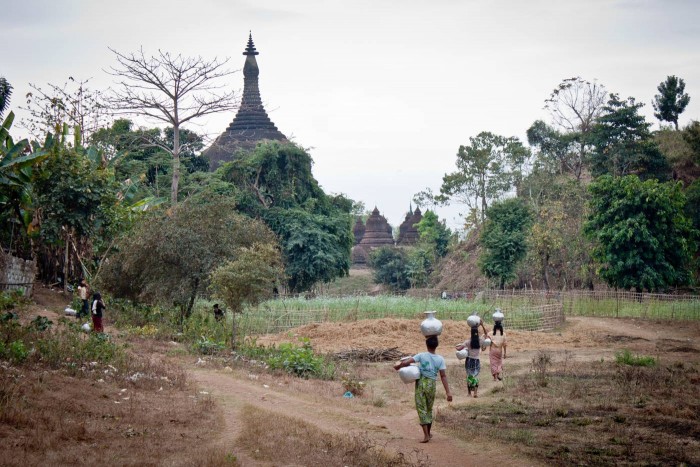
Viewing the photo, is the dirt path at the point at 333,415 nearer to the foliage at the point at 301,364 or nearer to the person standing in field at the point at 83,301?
the foliage at the point at 301,364

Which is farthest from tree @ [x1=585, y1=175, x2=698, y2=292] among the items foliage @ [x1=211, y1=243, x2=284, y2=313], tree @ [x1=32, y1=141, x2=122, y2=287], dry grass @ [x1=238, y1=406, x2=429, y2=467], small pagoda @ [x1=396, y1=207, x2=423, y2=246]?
small pagoda @ [x1=396, y1=207, x2=423, y2=246]

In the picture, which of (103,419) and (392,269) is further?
(392,269)

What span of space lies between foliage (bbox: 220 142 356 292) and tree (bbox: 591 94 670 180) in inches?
554

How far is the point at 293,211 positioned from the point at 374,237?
27849 mm

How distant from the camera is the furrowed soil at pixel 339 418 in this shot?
8.55m

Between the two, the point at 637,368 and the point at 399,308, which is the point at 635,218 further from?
the point at 637,368

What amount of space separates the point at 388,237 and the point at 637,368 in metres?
51.3

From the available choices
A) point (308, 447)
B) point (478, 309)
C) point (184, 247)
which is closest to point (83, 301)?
point (184, 247)

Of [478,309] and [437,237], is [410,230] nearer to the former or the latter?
[437,237]

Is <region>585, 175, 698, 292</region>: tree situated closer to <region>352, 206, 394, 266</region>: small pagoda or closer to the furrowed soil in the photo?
the furrowed soil

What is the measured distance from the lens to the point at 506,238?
1475 inches

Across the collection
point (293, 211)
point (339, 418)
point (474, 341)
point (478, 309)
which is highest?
point (293, 211)

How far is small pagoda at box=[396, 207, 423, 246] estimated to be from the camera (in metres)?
66.8

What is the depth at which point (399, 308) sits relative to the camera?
2800 centimetres
